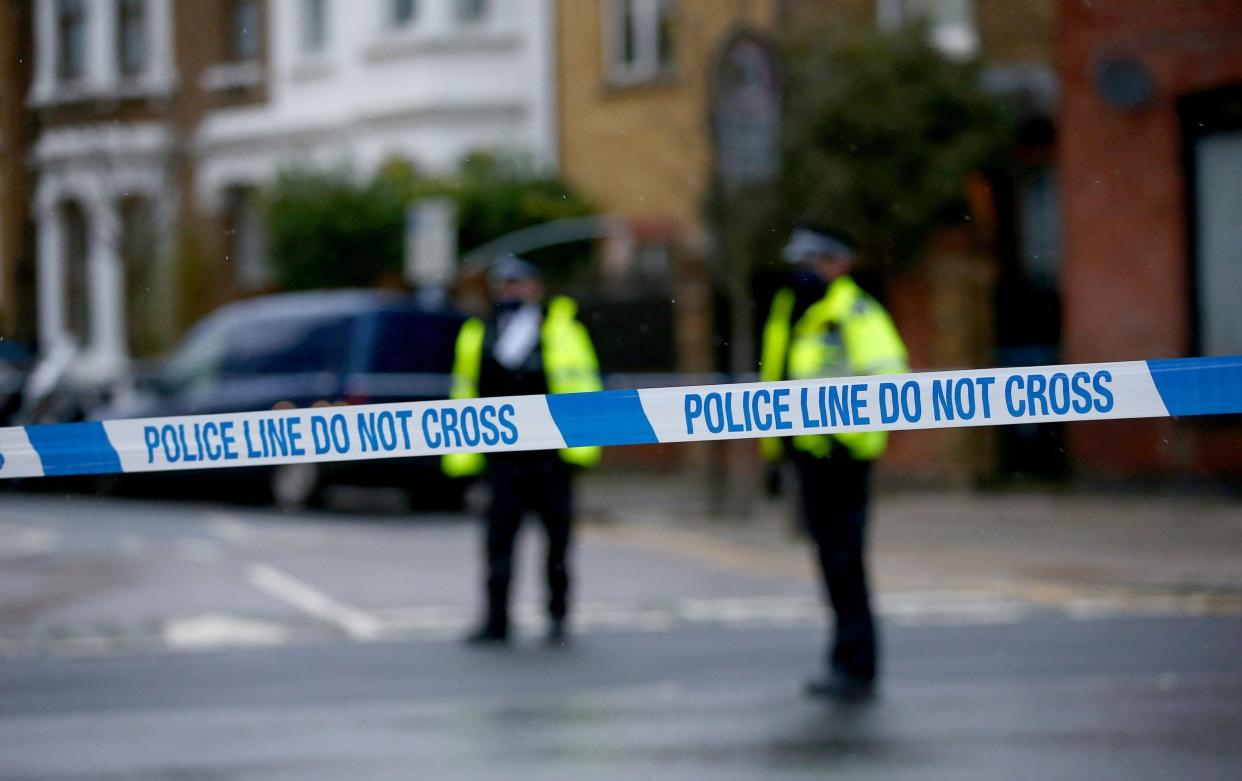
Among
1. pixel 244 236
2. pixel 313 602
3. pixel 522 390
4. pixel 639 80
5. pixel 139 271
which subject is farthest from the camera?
pixel 244 236

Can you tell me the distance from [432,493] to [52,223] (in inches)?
428

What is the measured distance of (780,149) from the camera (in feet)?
62.3

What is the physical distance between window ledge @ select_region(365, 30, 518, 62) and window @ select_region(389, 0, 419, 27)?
0.44 meters

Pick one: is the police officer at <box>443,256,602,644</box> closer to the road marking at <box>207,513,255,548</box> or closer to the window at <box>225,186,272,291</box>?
the road marking at <box>207,513,255,548</box>

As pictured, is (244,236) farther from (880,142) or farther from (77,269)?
(880,142)

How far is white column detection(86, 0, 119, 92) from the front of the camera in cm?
2177

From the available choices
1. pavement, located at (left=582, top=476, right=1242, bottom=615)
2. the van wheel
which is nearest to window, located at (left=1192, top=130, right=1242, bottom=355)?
pavement, located at (left=582, top=476, right=1242, bottom=615)

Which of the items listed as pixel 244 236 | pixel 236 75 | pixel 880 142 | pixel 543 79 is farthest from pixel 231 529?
pixel 244 236

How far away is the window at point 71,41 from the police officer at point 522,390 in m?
13.0

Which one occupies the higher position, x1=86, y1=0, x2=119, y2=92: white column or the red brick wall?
x1=86, y1=0, x2=119, y2=92: white column

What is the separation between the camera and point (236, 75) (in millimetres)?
27953

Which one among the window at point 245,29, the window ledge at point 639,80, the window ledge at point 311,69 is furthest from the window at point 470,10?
the window at point 245,29

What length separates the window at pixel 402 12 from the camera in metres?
26.6

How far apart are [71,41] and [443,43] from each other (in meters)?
5.58
